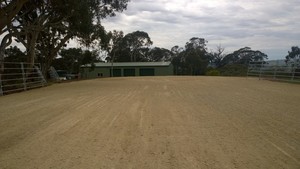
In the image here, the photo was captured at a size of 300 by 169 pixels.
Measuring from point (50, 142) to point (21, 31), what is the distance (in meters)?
21.3

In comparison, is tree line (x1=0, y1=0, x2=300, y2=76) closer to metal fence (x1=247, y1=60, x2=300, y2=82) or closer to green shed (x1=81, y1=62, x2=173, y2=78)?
metal fence (x1=247, y1=60, x2=300, y2=82)

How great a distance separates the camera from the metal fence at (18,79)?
18959 mm

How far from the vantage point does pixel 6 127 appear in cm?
798

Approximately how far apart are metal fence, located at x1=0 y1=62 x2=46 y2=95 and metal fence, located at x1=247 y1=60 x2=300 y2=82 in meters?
16.8

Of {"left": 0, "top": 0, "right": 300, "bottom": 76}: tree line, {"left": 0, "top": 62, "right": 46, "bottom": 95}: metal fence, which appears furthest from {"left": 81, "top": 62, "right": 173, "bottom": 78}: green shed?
{"left": 0, "top": 62, "right": 46, "bottom": 95}: metal fence

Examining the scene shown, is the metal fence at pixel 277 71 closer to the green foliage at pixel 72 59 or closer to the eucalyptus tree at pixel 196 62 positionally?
the green foliage at pixel 72 59

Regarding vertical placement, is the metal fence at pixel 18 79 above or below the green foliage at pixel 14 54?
below

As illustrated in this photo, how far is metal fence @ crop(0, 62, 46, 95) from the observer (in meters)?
19.0

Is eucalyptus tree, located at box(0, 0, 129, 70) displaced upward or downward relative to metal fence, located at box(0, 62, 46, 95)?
upward

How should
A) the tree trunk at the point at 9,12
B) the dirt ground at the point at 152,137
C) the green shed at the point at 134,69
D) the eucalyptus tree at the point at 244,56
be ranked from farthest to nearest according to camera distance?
the eucalyptus tree at the point at 244,56, the green shed at the point at 134,69, the tree trunk at the point at 9,12, the dirt ground at the point at 152,137

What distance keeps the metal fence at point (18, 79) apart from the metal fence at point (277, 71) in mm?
16841

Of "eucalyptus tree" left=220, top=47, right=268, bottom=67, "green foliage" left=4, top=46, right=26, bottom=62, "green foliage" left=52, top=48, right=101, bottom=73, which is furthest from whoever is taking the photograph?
"eucalyptus tree" left=220, top=47, right=268, bottom=67

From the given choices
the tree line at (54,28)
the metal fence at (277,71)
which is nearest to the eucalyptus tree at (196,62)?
the tree line at (54,28)

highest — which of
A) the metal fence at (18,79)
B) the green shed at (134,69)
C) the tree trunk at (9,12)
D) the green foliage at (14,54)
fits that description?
the tree trunk at (9,12)
